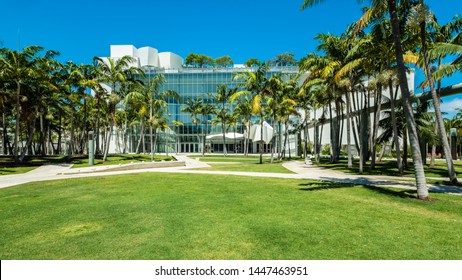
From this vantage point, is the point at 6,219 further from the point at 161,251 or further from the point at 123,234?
the point at 161,251

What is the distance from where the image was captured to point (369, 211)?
800 centimetres

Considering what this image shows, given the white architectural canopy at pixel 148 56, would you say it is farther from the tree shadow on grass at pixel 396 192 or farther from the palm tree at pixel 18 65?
the tree shadow on grass at pixel 396 192

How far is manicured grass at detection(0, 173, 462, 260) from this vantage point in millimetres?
5016

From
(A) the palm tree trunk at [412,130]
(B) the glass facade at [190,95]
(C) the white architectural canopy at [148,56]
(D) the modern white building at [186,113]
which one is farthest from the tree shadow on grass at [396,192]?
(C) the white architectural canopy at [148,56]

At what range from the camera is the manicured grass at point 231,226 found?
502 centimetres

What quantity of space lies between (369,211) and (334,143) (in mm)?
24842

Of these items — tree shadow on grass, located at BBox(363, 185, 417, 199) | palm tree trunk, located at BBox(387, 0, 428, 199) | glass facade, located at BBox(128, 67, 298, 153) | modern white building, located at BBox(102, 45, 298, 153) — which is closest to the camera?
palm tree trunk, located at BBox(387, 0, 428, 199)

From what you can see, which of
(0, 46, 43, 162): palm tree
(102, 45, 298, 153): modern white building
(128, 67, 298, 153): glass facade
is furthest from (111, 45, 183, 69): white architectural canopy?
(0, 46, 43, 162): palm tree

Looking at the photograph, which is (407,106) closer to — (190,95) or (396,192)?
(396,192)

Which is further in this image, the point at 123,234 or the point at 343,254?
the point at 123,234

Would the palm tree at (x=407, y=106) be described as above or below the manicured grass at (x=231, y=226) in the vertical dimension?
above

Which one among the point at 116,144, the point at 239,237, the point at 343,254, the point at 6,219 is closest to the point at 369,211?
the point at 343,254

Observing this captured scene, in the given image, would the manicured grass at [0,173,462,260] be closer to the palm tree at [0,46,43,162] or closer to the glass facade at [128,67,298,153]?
the palm tree at [0,46,43,162]
